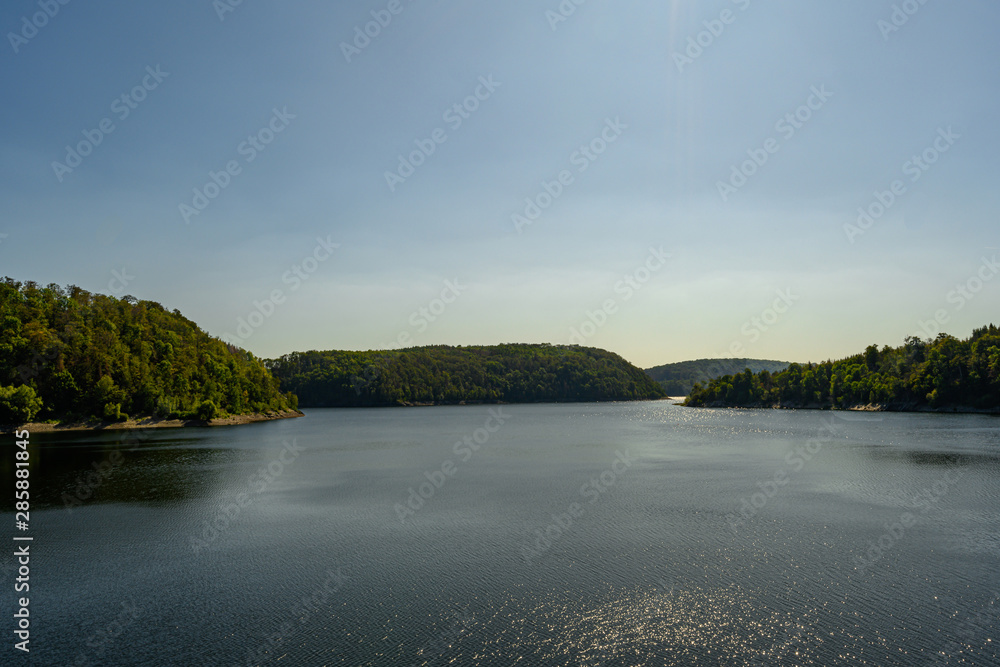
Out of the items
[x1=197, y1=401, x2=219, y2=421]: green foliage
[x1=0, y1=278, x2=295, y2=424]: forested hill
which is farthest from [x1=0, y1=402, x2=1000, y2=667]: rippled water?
[x1=197, y1=401, x2=219, y2=421]: green foliage

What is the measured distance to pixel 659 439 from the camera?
2484 inches

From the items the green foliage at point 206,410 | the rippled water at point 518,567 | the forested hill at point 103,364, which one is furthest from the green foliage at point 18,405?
the rippled water at point 518,567

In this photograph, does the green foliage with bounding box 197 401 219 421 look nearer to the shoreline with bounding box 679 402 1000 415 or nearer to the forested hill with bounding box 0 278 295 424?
the forested hill with bounding box 0 278 295 424

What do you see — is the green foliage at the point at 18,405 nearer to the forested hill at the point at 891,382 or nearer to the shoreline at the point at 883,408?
the shoreline at the point at 883,408

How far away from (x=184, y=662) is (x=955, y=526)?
2552 centimetres

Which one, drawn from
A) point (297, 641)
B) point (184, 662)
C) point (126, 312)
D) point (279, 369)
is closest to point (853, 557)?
point (297, 641)

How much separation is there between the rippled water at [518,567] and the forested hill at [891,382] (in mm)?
92229

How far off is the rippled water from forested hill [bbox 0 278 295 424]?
49130 mm

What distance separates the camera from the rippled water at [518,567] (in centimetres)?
1172

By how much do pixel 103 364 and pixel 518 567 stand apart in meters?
84.1

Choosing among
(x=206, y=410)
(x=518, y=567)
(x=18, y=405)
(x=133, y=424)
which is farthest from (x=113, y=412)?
(x=518, y=567)

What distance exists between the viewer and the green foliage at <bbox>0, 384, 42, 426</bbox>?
67250mm

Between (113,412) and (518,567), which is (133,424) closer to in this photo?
(113,412)

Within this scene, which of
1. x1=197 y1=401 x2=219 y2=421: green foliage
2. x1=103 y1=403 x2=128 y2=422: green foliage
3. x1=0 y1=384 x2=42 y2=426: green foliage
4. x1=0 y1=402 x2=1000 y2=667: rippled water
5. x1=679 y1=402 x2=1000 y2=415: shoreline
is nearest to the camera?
x1=0 y1=402 x2=1000 y2=667: rippled water
